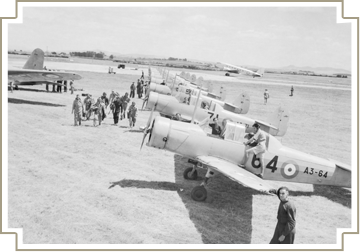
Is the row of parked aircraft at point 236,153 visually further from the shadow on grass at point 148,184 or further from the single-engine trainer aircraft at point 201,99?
the single-engine trainer aircraft at point 201,99

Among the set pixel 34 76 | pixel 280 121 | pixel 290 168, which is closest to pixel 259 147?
pixel 290 168

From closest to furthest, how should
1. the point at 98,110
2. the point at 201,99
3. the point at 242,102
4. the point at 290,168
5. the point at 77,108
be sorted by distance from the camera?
the point at 290,168
the point at 77,108
the point at 98,110
the point at 201,99
the point at 242,102

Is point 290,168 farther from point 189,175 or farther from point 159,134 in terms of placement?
point 159,134

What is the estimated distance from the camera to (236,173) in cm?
724

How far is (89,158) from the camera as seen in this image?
10133mm

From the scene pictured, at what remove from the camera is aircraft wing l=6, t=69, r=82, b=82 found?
2042cm

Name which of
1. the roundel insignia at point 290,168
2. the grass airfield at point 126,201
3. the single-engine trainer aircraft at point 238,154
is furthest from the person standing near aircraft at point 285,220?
the roundel insignia at point 290,168

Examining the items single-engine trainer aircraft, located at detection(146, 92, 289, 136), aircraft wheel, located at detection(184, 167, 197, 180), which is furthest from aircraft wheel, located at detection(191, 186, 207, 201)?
single-engine trainer aircraft, located at detection(146, 92, 289, 136)

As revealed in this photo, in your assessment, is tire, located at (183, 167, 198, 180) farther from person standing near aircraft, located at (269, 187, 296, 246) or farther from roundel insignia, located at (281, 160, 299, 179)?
person standing near aircraft, located at (269, 187, 296, 246)

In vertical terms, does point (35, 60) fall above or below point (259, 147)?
above

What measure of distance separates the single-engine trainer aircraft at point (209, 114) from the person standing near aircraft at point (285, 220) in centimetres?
982

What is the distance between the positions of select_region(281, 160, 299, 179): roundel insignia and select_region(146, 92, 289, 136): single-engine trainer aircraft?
665 cm

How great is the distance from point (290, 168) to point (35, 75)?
1970 cm
